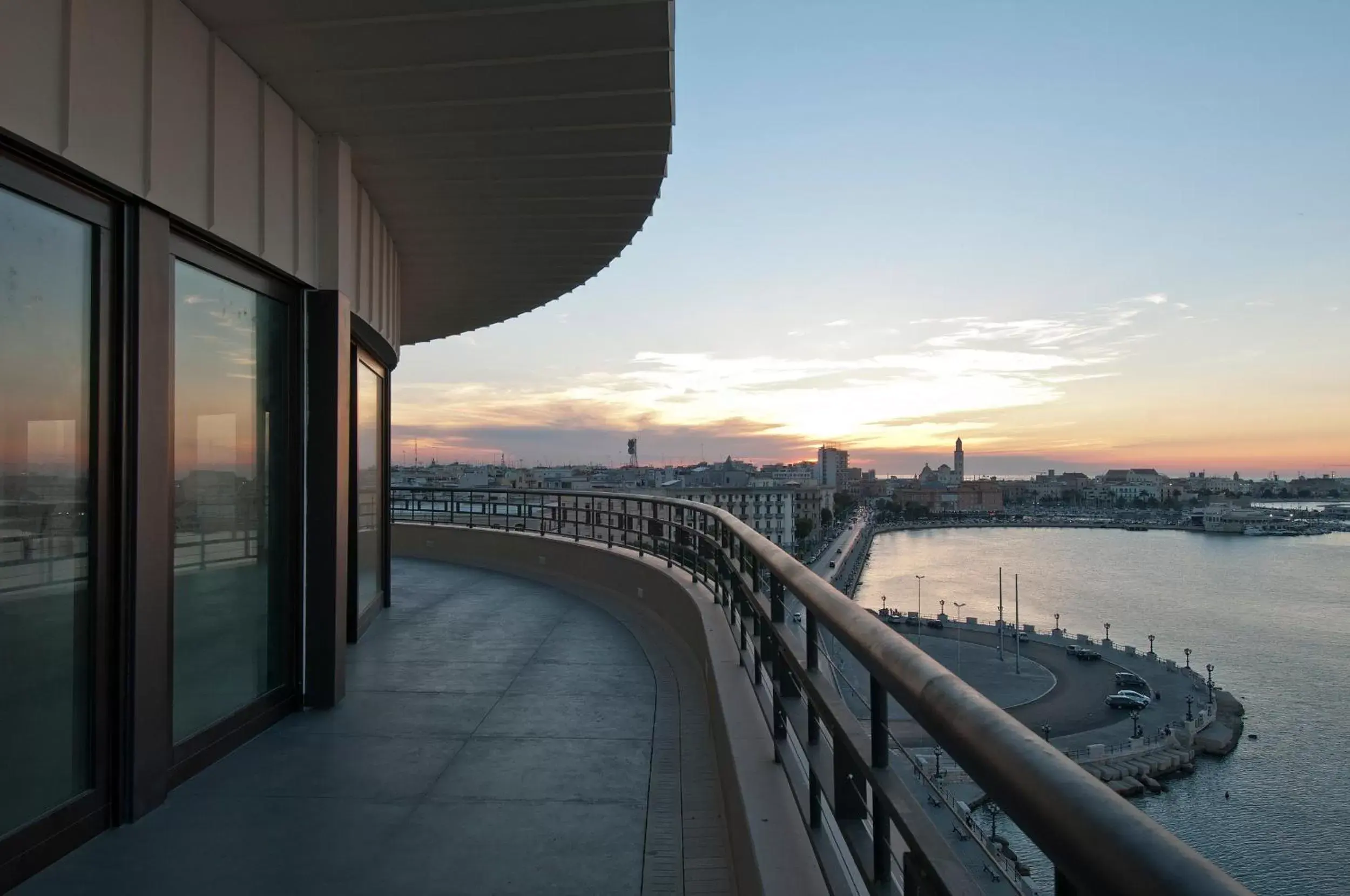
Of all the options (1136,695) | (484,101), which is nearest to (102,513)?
(484,101)

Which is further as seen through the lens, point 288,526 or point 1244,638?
point 1244,638

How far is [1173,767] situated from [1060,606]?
73.5 ft

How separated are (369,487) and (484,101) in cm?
453

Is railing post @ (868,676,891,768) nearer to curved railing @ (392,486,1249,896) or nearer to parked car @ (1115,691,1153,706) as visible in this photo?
curved railing @ (392,486,1249,896)

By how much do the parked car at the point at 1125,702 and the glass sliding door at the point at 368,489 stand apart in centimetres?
1803

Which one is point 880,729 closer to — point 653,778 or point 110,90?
point 653,778

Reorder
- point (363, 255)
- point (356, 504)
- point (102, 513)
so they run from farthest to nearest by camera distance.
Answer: point (356, 504)
point (363, 255)
point (102, 513)

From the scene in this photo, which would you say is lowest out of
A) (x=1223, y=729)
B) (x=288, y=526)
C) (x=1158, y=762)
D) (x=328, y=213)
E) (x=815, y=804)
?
(x=1223, y=729)

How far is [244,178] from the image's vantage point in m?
4.32

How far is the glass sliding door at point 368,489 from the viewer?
7160mm

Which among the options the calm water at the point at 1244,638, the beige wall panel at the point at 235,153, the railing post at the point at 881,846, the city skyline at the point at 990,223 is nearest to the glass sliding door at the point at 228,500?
the beige wall panel at the point at 235,153

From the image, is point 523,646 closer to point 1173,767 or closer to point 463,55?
point 463,55

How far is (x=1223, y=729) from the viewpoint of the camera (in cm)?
1845

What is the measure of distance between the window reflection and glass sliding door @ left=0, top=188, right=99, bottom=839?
12.1ft
